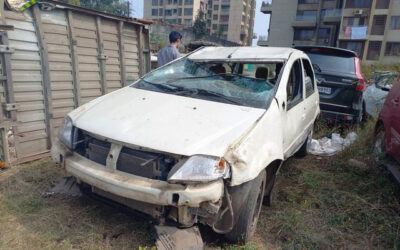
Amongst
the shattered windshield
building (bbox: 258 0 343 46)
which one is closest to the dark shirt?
the shattered windshield

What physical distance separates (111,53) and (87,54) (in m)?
0.46

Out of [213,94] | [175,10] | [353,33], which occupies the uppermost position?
[175,10]

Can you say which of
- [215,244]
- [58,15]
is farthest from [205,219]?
[58,15]

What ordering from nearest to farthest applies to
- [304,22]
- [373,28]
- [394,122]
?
[394,122], [373,28], [304,22]

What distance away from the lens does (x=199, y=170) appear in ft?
6.32

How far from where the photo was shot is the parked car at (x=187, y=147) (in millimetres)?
1947

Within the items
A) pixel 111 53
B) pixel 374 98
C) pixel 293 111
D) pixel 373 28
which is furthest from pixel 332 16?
pixel 293 111

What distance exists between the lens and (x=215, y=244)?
2.40 m

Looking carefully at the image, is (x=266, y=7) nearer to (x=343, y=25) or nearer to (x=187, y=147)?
(x=343, y=25)

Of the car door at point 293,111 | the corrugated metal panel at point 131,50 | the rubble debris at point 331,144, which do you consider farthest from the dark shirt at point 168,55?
the rubble debris at point 331,144

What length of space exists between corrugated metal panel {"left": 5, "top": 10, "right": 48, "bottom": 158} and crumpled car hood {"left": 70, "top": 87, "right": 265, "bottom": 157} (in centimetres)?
156

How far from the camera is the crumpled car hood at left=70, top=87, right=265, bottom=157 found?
6.64 feet

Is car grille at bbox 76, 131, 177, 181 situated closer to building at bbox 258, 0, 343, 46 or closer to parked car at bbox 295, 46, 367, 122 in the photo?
parked car at bbox 295, 46, 367, 122

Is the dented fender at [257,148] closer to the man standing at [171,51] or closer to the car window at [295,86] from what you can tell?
the car window at [295,86]
